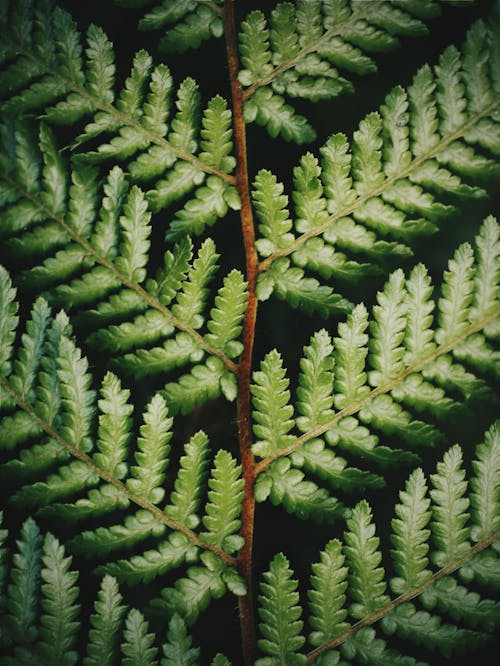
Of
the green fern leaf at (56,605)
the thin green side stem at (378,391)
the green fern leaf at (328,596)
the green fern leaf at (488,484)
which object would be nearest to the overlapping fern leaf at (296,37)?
the thin green side stem at (378,391)

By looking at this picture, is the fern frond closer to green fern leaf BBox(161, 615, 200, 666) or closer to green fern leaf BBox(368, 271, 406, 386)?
green fern leaf BBox(368, 271, 406, 386)

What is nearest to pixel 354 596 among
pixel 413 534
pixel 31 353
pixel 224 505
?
pixel 413 534

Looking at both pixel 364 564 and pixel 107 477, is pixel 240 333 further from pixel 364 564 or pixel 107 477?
pixel 364 564

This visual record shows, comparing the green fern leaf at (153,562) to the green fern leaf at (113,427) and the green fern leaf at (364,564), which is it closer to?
the green fern leaf at (113,427)

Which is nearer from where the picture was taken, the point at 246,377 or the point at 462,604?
the point at 462,604

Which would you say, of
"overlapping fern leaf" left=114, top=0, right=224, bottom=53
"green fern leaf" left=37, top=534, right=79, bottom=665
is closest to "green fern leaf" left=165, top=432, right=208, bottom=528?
"green fern leaf" left=37, top=534, right=79, bottom=665

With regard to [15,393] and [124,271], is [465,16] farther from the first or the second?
[15,393]
